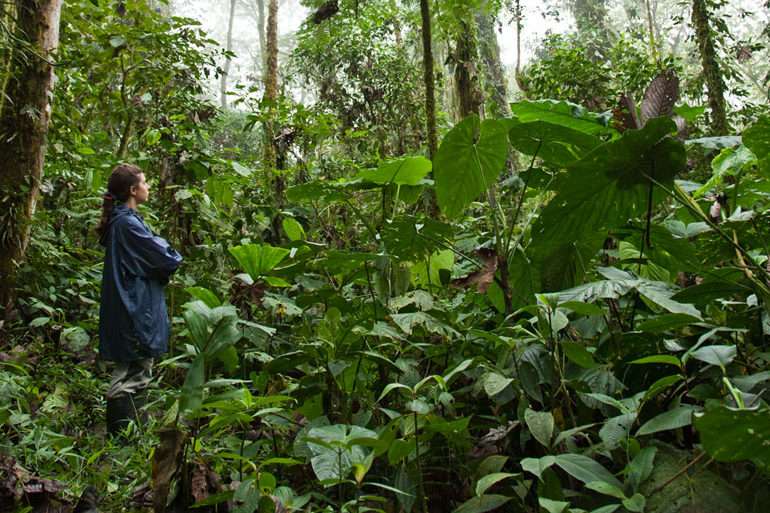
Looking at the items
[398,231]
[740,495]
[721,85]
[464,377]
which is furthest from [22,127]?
[721,85]

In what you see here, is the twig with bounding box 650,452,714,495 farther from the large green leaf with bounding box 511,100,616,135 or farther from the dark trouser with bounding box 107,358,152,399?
the dark trouser with bounding box 107,358,152,399

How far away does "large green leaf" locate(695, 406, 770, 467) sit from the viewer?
3.18 ft

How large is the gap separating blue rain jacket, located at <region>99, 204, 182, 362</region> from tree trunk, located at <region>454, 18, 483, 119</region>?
3.21 meters

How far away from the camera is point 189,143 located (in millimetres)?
4344

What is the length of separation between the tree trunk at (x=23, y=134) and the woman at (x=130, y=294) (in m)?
0.93

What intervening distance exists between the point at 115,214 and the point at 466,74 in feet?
11.4

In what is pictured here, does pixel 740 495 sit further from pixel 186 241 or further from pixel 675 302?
pixel 186 241

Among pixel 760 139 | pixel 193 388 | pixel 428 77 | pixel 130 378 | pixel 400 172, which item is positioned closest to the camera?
pixel 193 388

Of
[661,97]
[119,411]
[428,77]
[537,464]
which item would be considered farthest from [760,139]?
[119,411]

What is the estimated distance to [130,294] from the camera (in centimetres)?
320

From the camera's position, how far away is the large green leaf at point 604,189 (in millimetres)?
1464

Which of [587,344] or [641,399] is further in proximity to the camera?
[587,344]

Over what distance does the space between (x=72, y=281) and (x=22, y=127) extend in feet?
3.73

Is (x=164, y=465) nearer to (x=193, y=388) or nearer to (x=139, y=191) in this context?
(x=193, y=388)
